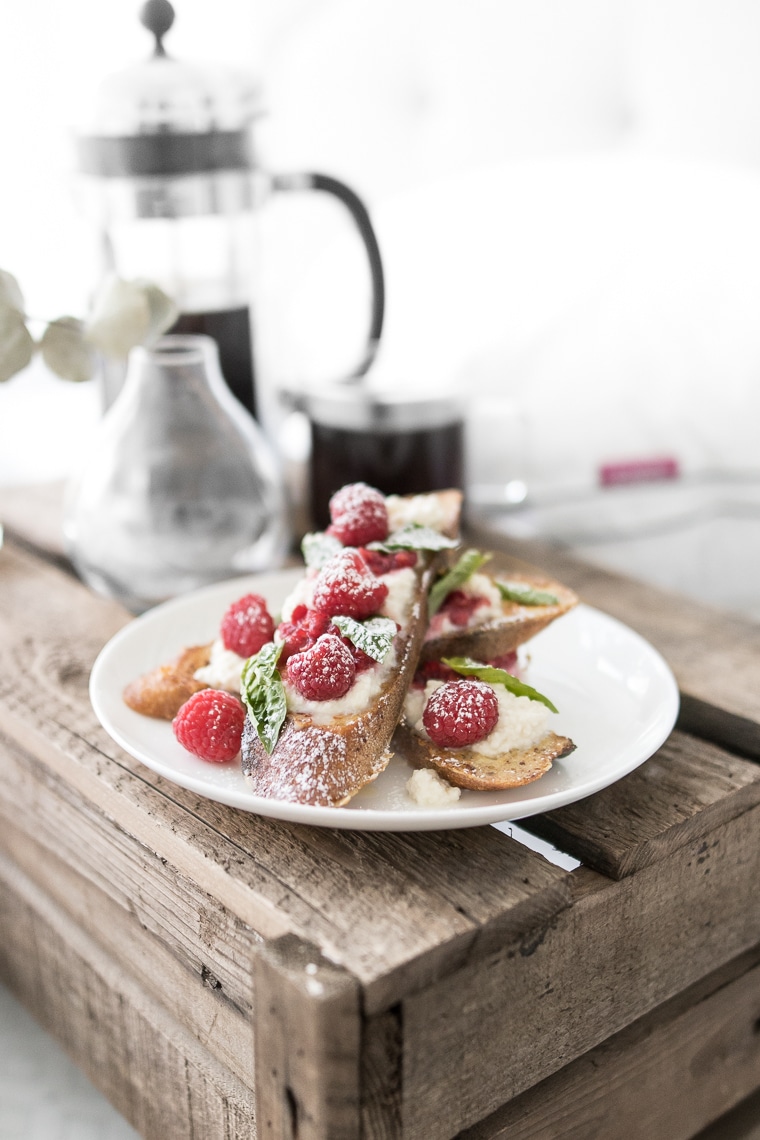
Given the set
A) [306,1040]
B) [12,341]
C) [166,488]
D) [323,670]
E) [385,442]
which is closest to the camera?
[306,1040]

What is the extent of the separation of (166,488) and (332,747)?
517 mm

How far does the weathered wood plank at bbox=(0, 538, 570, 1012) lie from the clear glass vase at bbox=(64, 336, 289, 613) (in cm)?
28

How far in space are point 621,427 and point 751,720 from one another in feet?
2.29

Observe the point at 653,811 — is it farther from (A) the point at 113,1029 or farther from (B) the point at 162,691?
(A) the point at 113,1029

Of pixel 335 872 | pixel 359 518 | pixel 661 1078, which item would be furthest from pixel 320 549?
pixel 661 1078

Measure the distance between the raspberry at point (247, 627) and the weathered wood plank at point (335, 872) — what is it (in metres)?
0.12

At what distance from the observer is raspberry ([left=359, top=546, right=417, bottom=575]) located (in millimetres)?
867

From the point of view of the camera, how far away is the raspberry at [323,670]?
2.40ft

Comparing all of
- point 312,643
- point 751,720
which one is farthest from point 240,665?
point 751,720

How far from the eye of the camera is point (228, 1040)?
2.46ft

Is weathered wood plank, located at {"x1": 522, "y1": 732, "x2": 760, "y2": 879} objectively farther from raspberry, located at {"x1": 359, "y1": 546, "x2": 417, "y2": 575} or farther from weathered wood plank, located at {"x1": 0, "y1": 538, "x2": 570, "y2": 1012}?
raspberry, located at {"x1": 359, "y1": 546, "x2": 417, "y2": 575}

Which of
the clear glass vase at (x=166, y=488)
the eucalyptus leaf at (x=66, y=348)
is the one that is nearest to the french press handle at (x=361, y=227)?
the clear glass vase at (x=166, y=488)

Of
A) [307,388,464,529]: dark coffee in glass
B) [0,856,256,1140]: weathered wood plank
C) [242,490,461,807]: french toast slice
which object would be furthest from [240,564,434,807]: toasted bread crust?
[307,388,464,529]: dark coffee in glass

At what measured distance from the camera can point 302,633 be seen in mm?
770
